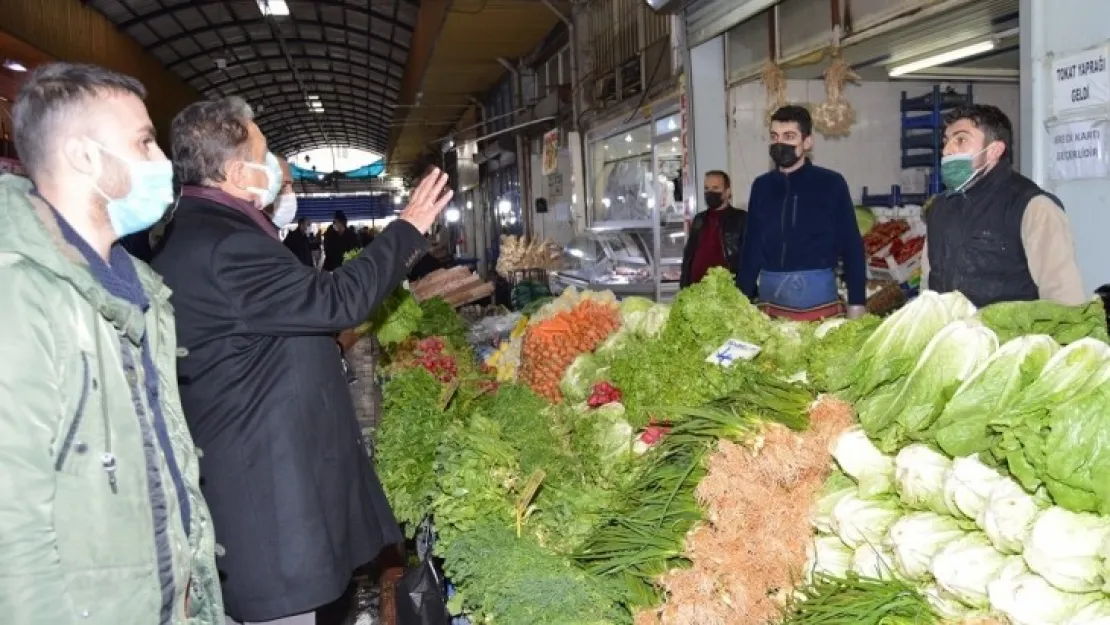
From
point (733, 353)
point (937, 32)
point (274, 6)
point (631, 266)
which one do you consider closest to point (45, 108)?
point (733, 353)

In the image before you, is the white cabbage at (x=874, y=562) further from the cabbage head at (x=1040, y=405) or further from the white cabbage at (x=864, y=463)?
the cabbage head at (x=1040, y=405)

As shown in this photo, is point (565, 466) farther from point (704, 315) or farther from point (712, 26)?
point (712, 26)

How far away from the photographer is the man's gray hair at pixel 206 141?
2.63 m

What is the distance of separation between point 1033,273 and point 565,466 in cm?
224

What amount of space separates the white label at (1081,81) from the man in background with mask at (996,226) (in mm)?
399

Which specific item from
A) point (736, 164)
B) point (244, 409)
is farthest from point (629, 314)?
point (736, 164)

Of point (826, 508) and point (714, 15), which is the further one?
point (714, 15)

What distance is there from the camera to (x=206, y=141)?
2.63 m

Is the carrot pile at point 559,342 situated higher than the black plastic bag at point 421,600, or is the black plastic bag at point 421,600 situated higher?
the carrot pile at point 559,342

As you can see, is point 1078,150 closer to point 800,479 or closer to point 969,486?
point 800,479

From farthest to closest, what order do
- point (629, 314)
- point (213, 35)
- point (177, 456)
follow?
point (213, 35)
point (629, 314)
point (177, 456)

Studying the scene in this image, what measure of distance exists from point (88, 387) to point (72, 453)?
0.13m

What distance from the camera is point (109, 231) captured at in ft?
6.13

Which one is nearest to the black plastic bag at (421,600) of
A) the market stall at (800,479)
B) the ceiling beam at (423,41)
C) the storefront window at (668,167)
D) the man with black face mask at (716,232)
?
the market stall at (800,479)
